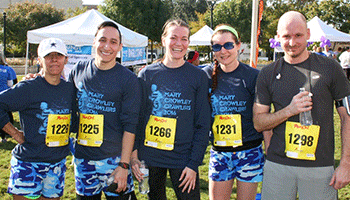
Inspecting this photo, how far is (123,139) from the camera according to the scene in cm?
247

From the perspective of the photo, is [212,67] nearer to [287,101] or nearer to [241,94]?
[241,94]

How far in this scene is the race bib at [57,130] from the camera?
8.36 feet

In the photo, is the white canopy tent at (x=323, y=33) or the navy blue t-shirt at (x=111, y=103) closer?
the navy blue t-shirt at (x=111, y=103)

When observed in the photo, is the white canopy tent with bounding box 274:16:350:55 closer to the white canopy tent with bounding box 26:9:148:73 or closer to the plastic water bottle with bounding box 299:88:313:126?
the white canopy tent with bounding box 26:9:148:73

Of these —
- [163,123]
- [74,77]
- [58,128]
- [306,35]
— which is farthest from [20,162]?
[306,35]

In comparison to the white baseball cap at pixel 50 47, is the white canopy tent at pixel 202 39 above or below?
above

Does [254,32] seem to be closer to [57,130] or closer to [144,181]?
[144,181]

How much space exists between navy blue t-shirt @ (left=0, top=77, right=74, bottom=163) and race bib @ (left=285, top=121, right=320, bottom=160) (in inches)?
72.9

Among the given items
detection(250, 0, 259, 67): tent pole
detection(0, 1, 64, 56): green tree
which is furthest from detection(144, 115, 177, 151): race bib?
detection(0, 1, 64, 56): green tree

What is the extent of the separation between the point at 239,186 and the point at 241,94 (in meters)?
0.81

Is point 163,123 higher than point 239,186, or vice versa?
point 163,123

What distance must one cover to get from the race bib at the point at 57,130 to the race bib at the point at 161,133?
72 cm

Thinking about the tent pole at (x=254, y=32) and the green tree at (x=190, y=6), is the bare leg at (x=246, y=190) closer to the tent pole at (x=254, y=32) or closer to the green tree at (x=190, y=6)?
the tent pole at (x=254, y=32)

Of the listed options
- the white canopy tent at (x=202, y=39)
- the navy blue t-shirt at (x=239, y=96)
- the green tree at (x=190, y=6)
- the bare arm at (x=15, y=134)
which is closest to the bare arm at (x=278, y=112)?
the navy blue t-shirt at (x=239, y=96)
